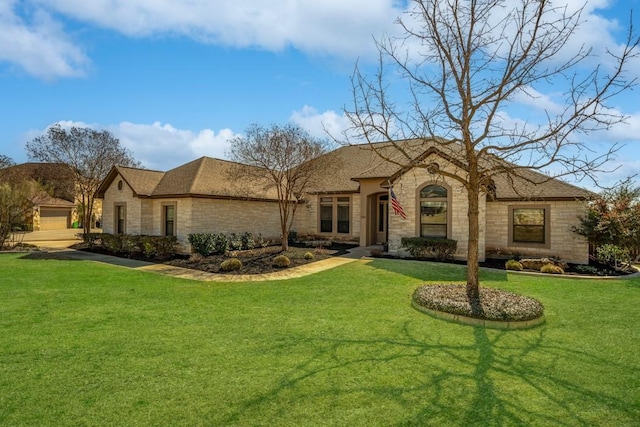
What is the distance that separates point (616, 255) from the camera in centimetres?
1321

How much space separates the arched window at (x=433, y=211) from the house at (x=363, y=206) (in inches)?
1.7

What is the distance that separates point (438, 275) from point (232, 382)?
9062 millimetres

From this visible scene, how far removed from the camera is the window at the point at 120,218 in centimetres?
1973

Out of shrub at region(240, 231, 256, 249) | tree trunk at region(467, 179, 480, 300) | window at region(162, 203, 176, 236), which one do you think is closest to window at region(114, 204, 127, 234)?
window at region(162, 203, 176, 236)

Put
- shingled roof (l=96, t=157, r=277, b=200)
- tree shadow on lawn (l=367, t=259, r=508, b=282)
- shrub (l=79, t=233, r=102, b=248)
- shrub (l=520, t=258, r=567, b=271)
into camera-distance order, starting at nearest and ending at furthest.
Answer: tree shadow on lawn (l=367, t=259, r=508, b=282) < shrub (l=520, t=258, r=567, b=271) < shingled roof (l=96, t=157, r=277, b=200) < shrub (l=79, t=233, r=102, b=248)

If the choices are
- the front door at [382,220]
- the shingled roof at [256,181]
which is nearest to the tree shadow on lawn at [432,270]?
the shingled roof at [256,181]

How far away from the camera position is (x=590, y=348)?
593cm

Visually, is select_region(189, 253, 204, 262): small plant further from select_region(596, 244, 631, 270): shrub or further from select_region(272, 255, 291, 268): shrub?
select_region(596, 244, 631, 270): shrub

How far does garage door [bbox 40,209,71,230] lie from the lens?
35.8m

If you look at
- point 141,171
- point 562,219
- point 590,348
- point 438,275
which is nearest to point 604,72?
point 590,348

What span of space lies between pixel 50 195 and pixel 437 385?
32235 millimetres

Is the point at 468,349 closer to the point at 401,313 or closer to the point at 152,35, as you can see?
the point at 401,313

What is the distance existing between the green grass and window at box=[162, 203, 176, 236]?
28.6 feet

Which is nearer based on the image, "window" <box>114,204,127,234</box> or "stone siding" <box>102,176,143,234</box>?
"stone siding" <box>102,176,143,234</box>
